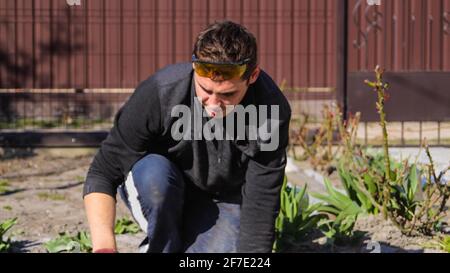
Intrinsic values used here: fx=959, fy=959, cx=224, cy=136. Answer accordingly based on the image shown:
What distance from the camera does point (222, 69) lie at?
3.85 meters

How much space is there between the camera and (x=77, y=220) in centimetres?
650

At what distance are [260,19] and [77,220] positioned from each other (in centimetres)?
486

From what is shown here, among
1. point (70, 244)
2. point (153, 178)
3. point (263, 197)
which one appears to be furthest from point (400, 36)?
point (153, 178)

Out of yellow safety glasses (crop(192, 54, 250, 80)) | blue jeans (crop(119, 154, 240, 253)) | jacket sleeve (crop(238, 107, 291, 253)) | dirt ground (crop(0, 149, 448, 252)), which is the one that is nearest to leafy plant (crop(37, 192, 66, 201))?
dirt ground (crop(0, 149, 448, 252))

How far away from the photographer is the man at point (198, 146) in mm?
3938

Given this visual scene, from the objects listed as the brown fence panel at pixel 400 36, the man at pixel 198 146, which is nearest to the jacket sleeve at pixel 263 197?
the man at pixel 198 146

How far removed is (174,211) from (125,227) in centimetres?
166

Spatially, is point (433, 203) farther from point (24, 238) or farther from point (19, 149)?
point (19, 149)

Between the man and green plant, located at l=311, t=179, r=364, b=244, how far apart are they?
3.77ft

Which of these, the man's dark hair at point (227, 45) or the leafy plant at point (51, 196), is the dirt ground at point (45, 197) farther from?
the man's dark hair at point (227, 45)

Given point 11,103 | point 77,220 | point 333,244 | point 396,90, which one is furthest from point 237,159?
point 11,103

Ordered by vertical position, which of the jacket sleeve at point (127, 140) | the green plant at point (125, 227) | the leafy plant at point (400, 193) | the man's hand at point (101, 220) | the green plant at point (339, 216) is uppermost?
the jacket sleeve at point (127, 140)

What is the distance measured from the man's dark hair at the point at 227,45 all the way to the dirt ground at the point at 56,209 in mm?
1927

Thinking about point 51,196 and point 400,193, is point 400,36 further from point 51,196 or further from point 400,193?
point 400,193
